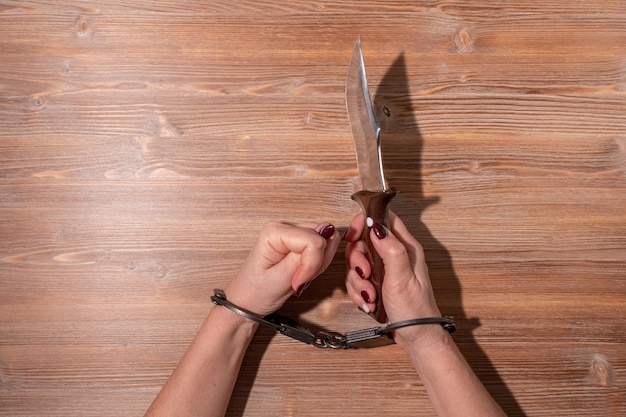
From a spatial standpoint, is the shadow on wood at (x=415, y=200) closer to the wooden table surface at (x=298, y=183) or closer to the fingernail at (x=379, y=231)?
the wooden table surface at (x=298, y=183)

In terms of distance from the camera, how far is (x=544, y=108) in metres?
0.88

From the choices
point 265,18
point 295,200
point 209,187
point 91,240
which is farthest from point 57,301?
point 265,18

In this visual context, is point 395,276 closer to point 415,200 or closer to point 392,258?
point 392,258

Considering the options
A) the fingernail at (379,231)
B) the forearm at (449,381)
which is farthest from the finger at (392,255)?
the forearm at (449,381)

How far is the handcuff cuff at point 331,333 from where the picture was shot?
72 cm

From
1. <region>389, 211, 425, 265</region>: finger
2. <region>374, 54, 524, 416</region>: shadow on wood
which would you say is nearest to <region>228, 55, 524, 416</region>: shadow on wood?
<region>374, 54, 524, 416</region>: shadow on wood

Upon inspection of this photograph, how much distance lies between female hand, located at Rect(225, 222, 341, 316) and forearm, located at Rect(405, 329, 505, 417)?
21 cm

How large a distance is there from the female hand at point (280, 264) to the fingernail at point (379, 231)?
64mm

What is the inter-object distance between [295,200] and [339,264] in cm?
13

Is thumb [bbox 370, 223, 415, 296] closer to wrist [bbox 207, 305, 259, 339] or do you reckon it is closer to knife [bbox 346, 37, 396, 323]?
knife [bbox 346, 37, 396, 323]

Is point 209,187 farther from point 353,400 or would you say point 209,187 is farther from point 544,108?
point 544,108

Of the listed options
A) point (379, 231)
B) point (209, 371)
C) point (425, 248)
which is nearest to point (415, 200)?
point (425, 248)

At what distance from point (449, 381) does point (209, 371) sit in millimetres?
358

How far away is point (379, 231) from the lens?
0.69 meters
